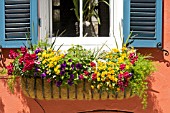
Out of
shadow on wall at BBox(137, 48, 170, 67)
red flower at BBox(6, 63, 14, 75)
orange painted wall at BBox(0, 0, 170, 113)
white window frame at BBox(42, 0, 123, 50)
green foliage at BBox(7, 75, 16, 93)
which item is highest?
white window frame at BBox(42, 0, 123, 50)

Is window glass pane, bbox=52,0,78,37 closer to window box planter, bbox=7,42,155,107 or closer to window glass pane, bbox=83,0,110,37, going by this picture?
window glass pane, bbox=83,0,110,37

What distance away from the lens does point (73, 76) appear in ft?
11.5

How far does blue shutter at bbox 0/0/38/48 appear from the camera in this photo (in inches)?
150

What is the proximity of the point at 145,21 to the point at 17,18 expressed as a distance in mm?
1085

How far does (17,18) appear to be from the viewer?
3836 millimetres

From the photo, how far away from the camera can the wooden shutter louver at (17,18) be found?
12.5ft

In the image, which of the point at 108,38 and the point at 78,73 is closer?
the point at 78,73

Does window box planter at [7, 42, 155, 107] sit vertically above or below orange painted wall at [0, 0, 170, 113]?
above

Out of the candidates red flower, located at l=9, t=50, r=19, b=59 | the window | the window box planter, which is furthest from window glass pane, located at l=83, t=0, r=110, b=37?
red flower, located at l=9, t=50, r=19, b=59

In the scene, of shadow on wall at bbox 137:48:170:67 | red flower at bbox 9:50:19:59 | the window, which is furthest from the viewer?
the window

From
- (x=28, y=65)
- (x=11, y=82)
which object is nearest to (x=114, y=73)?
(x=28, y=65)

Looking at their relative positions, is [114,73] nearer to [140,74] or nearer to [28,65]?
[140,74]

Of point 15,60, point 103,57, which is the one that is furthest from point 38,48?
point 103,57

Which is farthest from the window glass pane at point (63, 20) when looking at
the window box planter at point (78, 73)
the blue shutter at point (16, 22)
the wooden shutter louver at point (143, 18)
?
the wooden shutter louver at point (143, 18)
